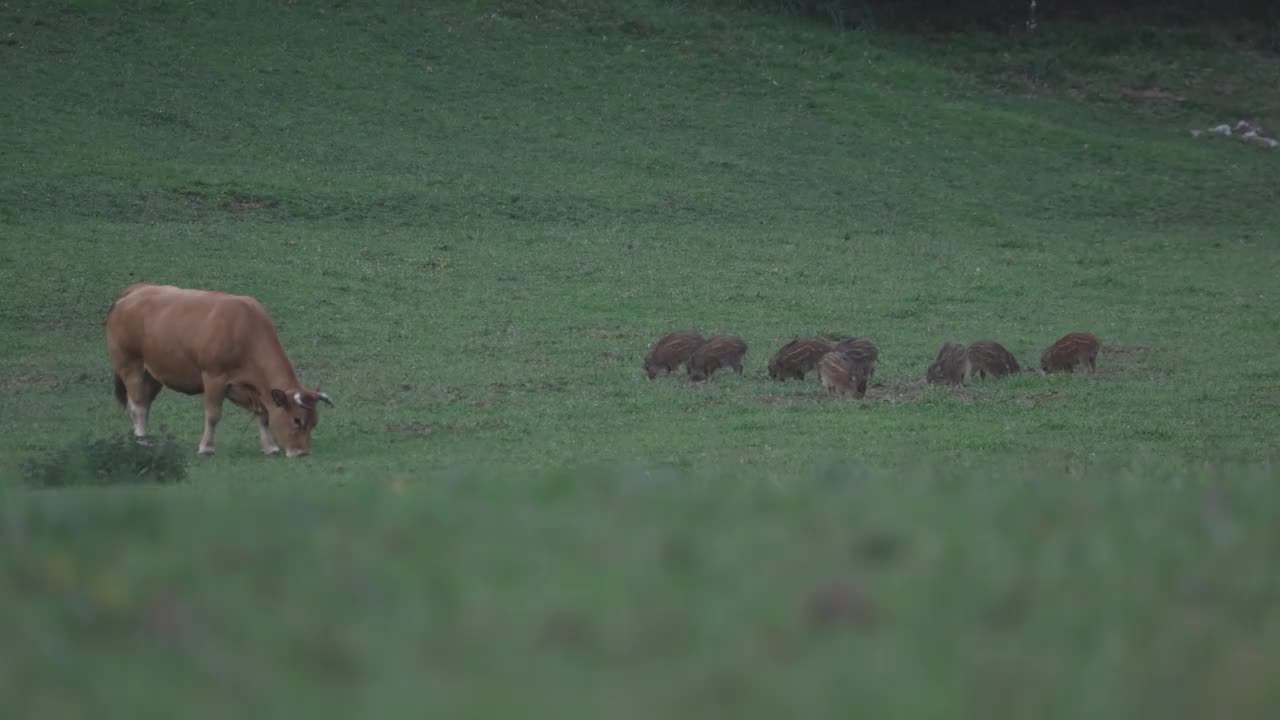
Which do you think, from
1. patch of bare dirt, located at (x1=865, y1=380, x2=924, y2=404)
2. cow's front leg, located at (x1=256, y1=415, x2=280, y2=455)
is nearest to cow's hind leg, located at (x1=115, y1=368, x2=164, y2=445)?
cow's front leg, located at (x1=256, y1=415, x2=280, y2=455)

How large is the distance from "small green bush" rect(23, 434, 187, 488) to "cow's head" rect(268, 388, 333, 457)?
71.0 inches

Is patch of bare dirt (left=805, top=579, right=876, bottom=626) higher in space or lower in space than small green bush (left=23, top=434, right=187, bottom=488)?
higher

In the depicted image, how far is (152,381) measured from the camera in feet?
54.5

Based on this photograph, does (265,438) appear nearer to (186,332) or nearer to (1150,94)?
(186,332)

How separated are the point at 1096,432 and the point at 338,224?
16899 millimetres

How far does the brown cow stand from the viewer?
1559 centimetres

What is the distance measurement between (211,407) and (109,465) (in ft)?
8.14

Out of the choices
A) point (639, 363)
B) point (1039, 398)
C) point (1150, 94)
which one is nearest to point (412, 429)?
point (639, 363)

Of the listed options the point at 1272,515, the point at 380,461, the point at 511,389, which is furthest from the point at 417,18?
the point at 1272,515

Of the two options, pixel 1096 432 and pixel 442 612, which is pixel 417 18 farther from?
pixel 442 612

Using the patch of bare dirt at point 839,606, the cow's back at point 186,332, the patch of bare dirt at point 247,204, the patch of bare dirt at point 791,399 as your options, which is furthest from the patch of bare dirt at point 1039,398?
the patch of bare dirt at point 247,204

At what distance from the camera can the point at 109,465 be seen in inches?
527

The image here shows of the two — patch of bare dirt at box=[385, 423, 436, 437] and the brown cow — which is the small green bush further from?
patch of bare dirt at box=[385, 423, 436, 437]

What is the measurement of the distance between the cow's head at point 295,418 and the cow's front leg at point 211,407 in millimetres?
644
